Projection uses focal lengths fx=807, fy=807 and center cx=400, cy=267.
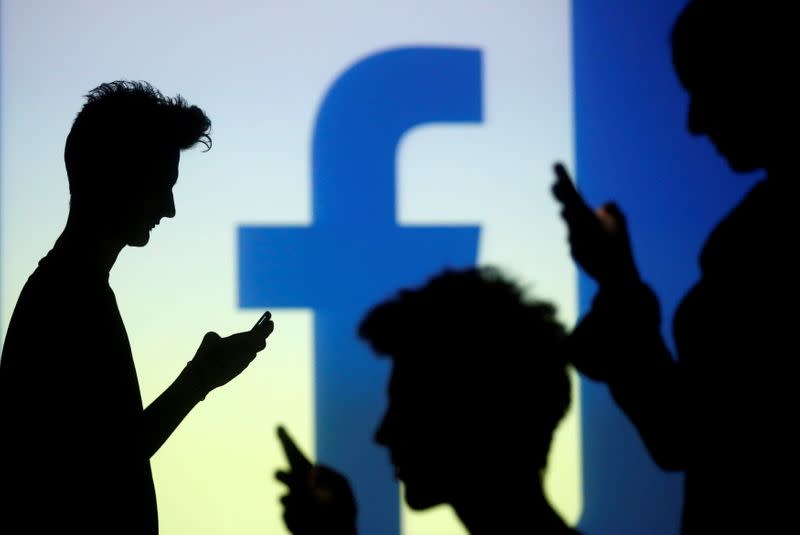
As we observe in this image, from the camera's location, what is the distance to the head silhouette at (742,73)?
98 cm

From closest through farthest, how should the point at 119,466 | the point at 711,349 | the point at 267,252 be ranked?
the point at 711,349, the point at 119,466, the point at 267,252

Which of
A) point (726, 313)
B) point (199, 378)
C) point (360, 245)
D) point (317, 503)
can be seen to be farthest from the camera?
point (360, 245)

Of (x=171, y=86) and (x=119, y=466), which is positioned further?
(x=171, y=86)

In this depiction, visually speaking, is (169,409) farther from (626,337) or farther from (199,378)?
(626,337)

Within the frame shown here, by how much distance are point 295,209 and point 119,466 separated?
94 centimetres

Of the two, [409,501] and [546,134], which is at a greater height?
[546,134]

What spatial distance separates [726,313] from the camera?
3.14 feet

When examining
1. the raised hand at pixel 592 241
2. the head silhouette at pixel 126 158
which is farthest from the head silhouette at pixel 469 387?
the head silhouette at pixel 126 158

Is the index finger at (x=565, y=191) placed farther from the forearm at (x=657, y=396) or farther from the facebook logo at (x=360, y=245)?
the facebook logo at (x=360, y=245)

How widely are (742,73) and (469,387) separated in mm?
517

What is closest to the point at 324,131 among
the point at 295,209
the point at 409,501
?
the point at 295,209

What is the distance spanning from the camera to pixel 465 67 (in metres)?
2.08

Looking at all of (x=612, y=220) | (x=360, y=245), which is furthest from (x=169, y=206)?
(x=612, y=220)

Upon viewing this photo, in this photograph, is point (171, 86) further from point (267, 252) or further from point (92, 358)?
point (92, 358)
